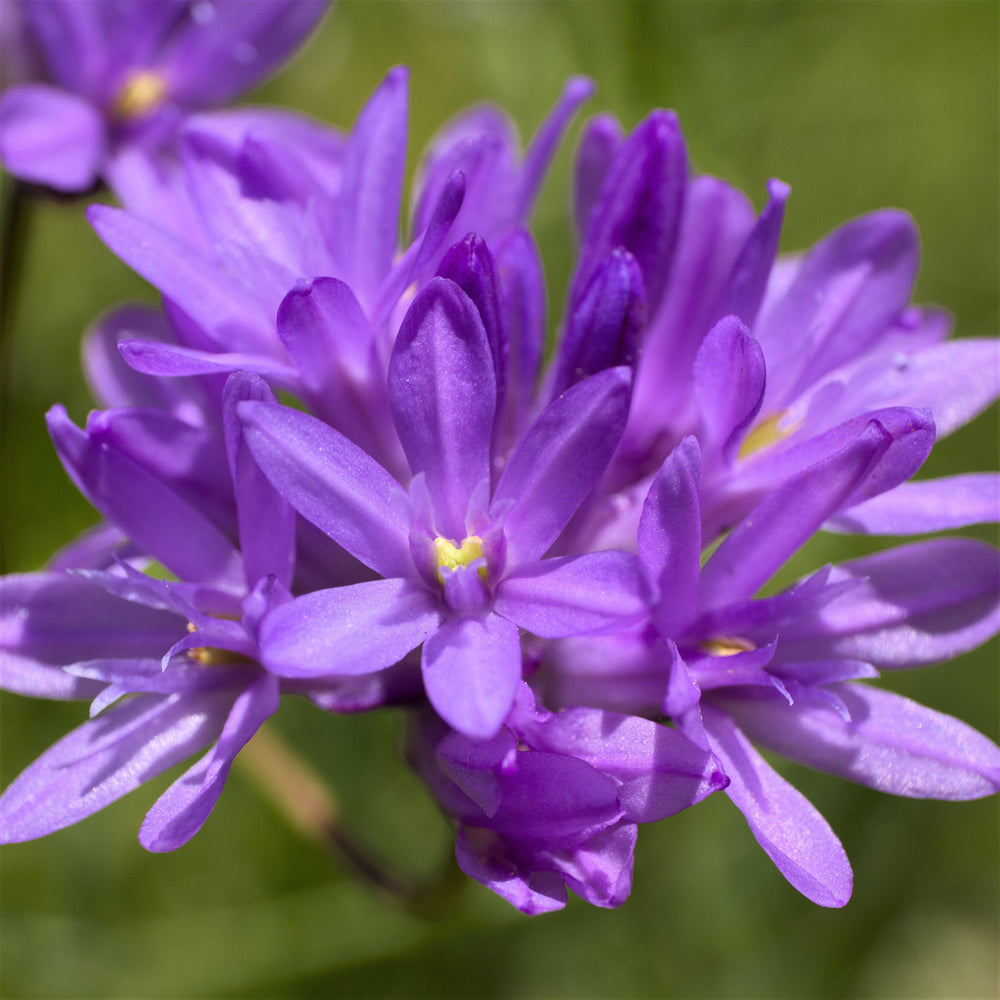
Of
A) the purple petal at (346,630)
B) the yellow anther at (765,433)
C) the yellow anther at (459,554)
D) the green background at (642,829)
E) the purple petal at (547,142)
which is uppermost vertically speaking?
the purple petal at (547,142)

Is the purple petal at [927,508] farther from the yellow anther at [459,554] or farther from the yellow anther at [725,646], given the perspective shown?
the yellow anther at [459,554]

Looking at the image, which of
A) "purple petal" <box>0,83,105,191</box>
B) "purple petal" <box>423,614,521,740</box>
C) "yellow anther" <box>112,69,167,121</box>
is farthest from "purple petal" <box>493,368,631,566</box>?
"yellow anther" <box>112,69,167,121</box>

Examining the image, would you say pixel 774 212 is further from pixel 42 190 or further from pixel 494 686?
pixel 42 190

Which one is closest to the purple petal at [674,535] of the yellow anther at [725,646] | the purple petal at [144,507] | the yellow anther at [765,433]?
the yellow anther at [725,646]

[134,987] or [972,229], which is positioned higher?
[972,229]

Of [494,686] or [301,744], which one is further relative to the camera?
[301,744]

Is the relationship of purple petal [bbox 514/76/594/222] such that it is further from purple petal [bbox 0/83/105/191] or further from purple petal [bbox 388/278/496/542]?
purple petal [bbox 0/83/105/191]

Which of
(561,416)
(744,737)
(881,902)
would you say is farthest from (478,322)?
(881,902)
